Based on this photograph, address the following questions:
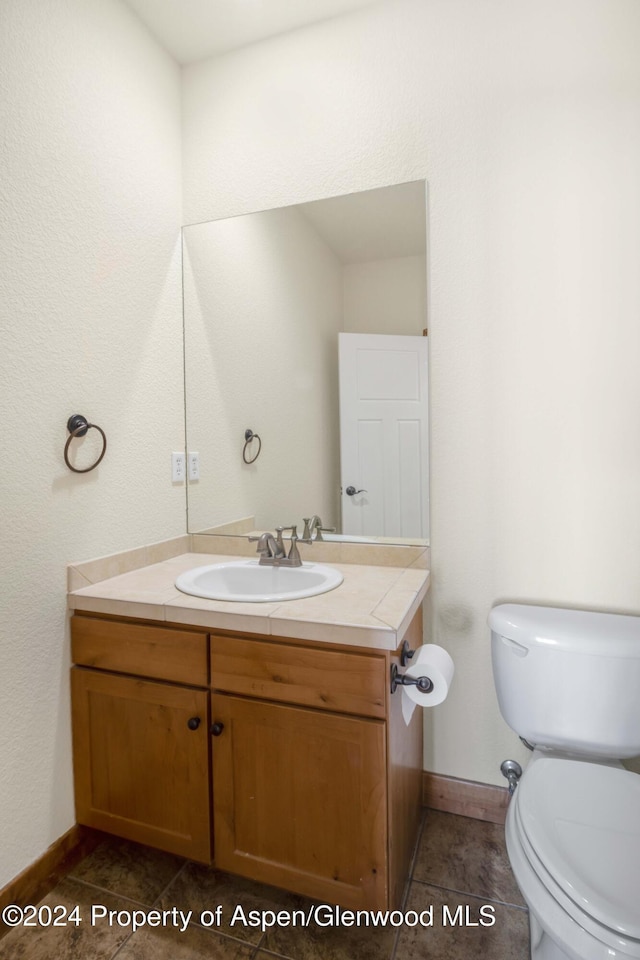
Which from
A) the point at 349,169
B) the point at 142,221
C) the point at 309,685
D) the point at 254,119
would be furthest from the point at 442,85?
the point at 309,685

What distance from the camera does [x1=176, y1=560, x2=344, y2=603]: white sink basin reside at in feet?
5.00

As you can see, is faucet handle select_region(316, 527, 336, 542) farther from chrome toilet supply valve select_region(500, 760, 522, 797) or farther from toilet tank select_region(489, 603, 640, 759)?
chrome toilet supply valve select_region(500, 760, 522, 797)

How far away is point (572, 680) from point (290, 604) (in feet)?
2.39

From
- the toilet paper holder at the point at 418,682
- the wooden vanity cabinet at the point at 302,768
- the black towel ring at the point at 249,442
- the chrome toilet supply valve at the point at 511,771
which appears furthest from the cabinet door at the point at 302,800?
the black towel ring at the point at 249,442

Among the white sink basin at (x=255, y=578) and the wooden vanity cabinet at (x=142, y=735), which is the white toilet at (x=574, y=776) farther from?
the wooden vanity cabinet at (x=142, y=735)

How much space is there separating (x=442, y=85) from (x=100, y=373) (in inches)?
53.4

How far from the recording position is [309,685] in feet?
3.82

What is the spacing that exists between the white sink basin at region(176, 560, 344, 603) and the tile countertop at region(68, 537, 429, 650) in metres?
0.06

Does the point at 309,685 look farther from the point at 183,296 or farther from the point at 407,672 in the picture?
the point at 183,296

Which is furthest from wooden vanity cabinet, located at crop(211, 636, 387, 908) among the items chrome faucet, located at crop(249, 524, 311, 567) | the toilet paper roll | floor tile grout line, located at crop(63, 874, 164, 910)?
chrome faucet, located at crop(249, 524, 311, 567)

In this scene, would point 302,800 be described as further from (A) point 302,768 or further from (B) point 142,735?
(B) point 142,735

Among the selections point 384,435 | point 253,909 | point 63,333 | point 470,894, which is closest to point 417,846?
point 470,894

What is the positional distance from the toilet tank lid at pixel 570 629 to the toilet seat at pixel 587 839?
0.89ft

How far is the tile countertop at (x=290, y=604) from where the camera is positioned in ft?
3.72
